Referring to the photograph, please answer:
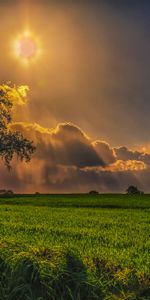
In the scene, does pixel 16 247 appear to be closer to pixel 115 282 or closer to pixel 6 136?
pixel 115 282

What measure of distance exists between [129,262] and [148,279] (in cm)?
334

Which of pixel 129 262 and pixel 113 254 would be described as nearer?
pixel 129 262

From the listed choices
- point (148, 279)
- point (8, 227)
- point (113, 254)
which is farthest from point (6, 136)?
point (148, 279)

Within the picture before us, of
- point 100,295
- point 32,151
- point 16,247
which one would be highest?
point 32,151

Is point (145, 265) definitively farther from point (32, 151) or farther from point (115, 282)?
point (32, 151)

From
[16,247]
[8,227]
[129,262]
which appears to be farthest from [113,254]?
[8,227]

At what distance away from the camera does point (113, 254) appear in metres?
12.0

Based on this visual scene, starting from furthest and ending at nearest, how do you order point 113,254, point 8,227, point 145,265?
point 8,227 → point 113,254 → point 145,265

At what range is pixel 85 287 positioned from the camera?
662 centimetres

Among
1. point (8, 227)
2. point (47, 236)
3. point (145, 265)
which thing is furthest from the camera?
point (8, 227)

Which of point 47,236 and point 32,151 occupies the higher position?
point 32,151

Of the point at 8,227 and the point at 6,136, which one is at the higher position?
the point at 6,136

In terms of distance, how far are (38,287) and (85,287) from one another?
0.60m

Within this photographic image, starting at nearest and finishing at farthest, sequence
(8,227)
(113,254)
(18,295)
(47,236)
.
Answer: (18,295) < (113,254) < (47,236) < (8,227)
